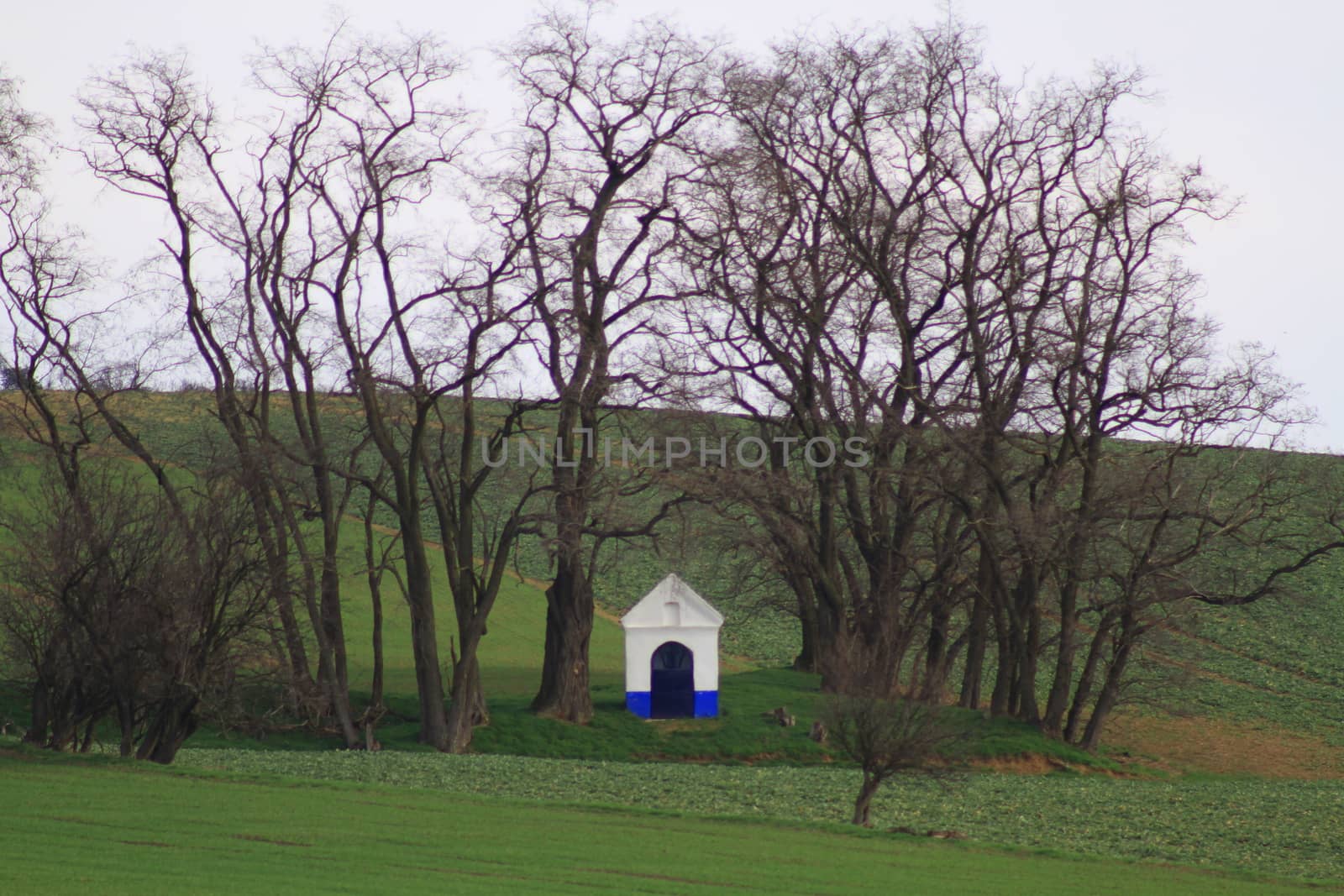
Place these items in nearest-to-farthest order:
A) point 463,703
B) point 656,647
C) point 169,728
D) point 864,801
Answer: point 864,801
point 169,728
point 463,703
point 656,647

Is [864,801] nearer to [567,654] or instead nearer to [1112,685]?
[567,654]

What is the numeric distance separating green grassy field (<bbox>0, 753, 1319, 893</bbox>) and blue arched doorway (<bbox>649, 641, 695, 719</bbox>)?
1532 cm

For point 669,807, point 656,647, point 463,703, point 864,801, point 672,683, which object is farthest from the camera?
point 672,683

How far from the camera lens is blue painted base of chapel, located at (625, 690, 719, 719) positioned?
35.8 metres

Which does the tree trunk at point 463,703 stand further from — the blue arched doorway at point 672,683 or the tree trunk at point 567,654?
the blue arched doorway at point 672,683

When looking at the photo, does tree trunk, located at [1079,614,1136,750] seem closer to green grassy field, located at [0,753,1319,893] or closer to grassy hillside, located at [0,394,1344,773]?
grassy hillside, located at [0,394,1344,773]

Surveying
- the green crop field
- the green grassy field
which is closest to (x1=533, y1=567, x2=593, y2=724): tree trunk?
the green crop field

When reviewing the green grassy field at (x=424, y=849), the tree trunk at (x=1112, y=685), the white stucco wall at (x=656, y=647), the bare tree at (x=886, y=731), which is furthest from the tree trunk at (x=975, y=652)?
the green grassy field at (x=424, y=849)

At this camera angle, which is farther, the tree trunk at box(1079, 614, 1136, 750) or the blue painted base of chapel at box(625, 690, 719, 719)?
the blue painted base of chapel at box(625, 690, 719, 719)

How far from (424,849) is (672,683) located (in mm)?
21233

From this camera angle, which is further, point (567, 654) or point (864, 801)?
point (567, 654)

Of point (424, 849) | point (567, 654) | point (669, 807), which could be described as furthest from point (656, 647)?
point (424, 849)

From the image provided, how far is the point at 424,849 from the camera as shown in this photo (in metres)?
15.6

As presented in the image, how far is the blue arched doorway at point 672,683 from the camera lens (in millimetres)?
36156
